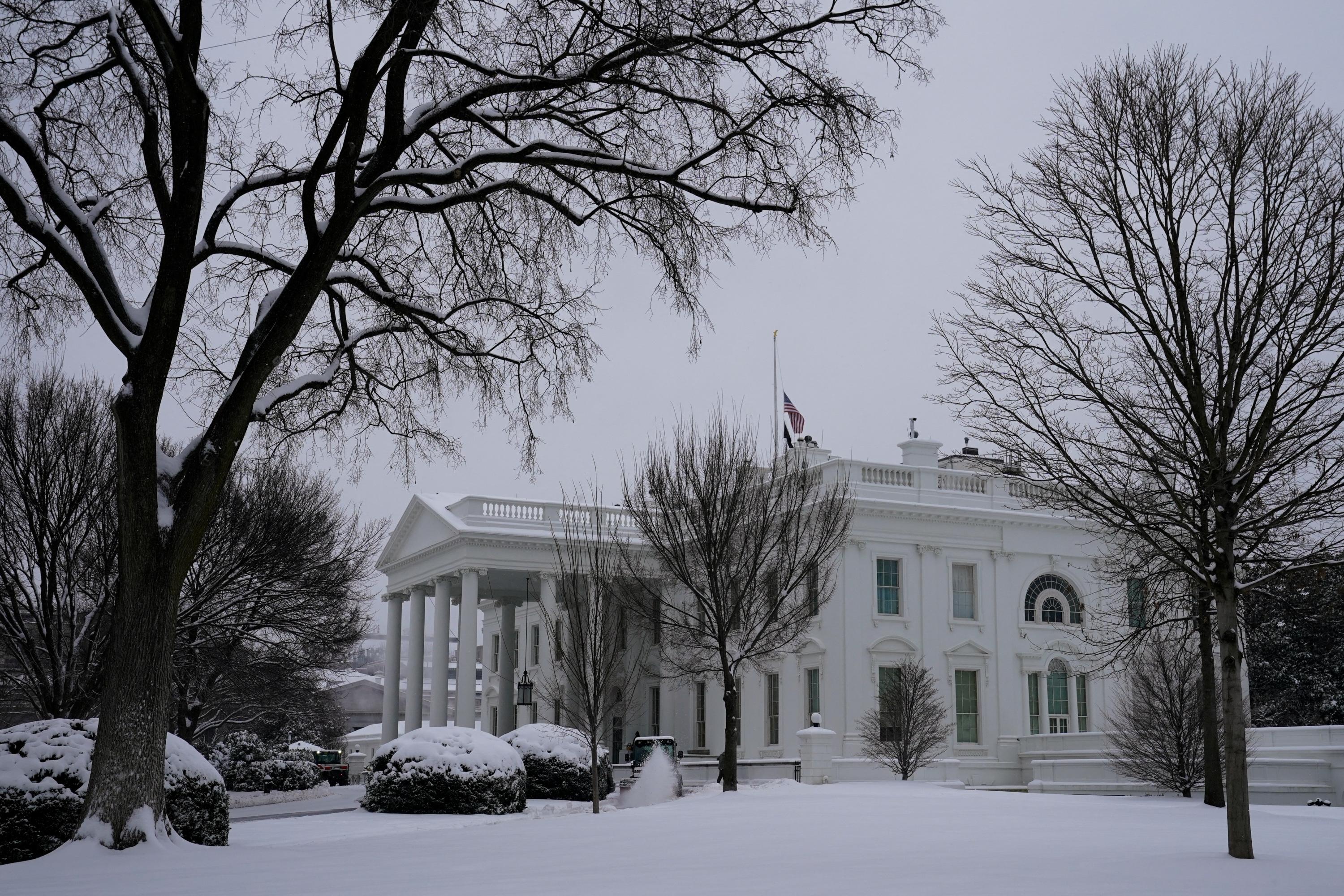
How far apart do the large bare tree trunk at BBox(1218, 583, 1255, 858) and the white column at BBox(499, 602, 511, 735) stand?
4055cm

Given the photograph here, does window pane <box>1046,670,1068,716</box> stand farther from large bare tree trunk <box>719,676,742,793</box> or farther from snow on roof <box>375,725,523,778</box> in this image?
snow on roof <box>375,725,523,778</box>

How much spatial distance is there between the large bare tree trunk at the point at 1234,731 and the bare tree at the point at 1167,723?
15382 millimetres

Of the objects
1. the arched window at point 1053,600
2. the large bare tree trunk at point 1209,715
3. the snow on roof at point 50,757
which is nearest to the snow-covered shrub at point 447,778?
the snow on roof at point 50,757

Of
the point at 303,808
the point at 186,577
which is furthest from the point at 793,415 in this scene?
the point at 186,577

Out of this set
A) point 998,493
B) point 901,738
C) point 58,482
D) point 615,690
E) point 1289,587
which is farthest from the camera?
point 615,690

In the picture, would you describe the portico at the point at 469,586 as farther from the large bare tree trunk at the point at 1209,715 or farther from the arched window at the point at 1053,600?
the large bare tree trunk at the point at 1209,715

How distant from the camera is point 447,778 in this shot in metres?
21.1

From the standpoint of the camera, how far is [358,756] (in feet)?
154

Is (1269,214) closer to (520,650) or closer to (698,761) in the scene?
(698,761)

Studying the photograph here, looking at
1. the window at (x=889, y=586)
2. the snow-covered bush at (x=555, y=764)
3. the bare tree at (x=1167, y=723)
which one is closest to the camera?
the bare tree at (x=1167, y=723)

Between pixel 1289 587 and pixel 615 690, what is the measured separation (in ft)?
96.7

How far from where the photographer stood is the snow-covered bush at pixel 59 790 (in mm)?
11820

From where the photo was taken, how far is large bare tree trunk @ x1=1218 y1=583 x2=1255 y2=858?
10332 mm

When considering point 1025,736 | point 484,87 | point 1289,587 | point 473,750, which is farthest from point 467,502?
point 484,87
